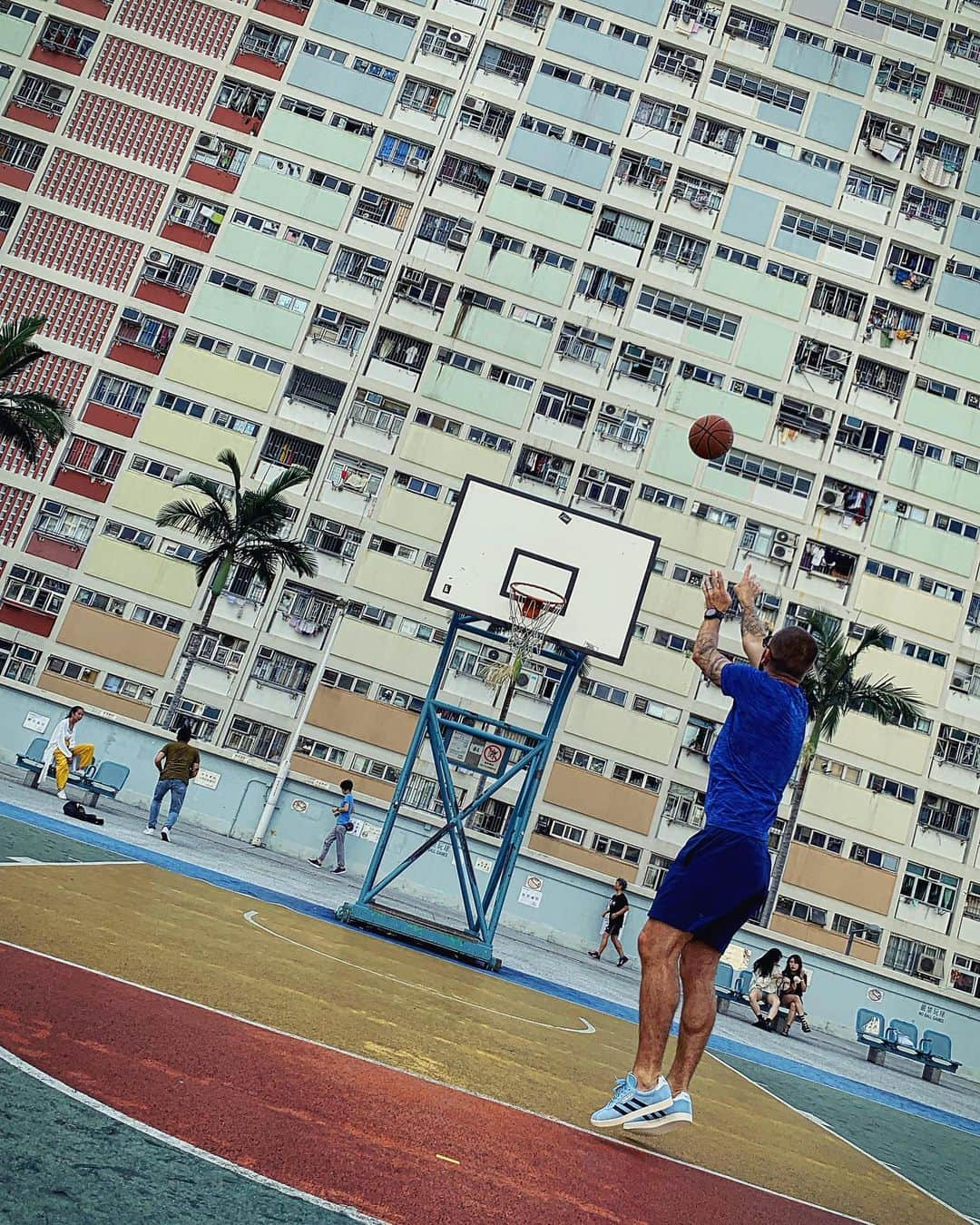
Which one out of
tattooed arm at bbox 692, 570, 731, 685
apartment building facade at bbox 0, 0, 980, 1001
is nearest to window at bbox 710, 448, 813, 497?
apartment building facade at bbox 0, 0, 980, 1001

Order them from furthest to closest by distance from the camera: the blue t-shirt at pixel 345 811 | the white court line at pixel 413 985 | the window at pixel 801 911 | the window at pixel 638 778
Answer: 1. the window at pixel 638 778
2. the window at pixel 801 911
3. the blue t-shirt at pixel 345 811
4. the white court line at pixel 413 985

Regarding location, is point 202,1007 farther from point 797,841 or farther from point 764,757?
point 797,841

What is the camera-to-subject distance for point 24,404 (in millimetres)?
26438

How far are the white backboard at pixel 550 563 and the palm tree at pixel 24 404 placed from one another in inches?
572

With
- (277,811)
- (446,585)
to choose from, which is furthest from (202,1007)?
(277,811)

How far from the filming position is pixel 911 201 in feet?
125

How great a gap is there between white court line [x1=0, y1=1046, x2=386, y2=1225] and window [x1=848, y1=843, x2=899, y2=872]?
109 ft

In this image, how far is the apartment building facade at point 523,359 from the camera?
109ft

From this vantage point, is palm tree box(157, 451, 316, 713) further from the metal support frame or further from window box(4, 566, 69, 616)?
the metal support frame

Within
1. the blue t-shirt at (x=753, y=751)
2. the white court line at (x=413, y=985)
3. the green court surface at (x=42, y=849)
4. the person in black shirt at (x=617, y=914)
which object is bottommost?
the green court surface at (x=42, y=849)

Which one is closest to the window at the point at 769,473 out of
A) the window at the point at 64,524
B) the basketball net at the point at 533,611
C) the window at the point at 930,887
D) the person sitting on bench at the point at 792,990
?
the window at the point at 930,887

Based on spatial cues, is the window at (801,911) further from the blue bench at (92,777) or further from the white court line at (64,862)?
the white court line at (64,862)

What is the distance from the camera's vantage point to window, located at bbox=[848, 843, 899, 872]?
111ft

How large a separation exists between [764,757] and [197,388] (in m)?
32.0
